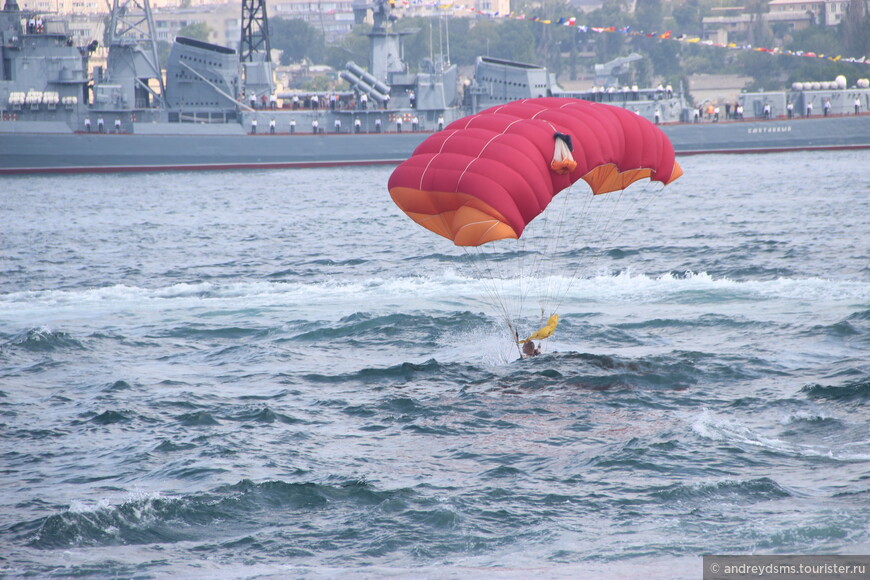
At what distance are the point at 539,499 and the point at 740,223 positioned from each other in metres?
30.5

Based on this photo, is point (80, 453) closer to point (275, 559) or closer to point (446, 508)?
point (275, 559)

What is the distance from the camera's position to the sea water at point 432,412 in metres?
12.2

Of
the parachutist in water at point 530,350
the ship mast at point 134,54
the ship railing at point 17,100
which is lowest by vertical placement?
the parachutist in water at point 530,350

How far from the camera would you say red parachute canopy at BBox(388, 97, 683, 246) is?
16.8 metres

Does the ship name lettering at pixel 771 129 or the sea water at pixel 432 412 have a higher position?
the ship name lettering at pixel 771 129

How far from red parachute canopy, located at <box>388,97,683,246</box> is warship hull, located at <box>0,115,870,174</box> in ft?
192

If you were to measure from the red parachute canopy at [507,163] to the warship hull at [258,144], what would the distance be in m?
58.7

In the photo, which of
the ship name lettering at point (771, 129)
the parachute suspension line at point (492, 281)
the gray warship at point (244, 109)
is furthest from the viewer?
the ship name lettering at point (771, 129)

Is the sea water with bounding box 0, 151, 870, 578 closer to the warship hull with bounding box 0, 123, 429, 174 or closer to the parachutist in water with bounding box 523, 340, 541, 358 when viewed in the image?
the parachutist in water with bounding box 523, 340, 541, 358

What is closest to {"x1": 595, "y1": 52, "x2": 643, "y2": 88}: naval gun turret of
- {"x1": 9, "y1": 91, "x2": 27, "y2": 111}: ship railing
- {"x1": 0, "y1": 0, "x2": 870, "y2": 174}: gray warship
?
{"x1": 0, "y1": 0, "x2": 870, "y2": 174}: gray warship

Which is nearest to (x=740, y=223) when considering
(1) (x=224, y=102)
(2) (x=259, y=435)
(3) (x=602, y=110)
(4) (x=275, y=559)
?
(3) (x=602, y=110)

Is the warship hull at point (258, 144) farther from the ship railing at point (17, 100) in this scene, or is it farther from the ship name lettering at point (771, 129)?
the ship railing at point (17, 100)

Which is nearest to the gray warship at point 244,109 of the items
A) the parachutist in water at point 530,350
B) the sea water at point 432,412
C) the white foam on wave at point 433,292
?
the sea water at point 432,412

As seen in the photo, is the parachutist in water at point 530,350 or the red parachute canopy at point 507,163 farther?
the parachutist in water at point 530,350
